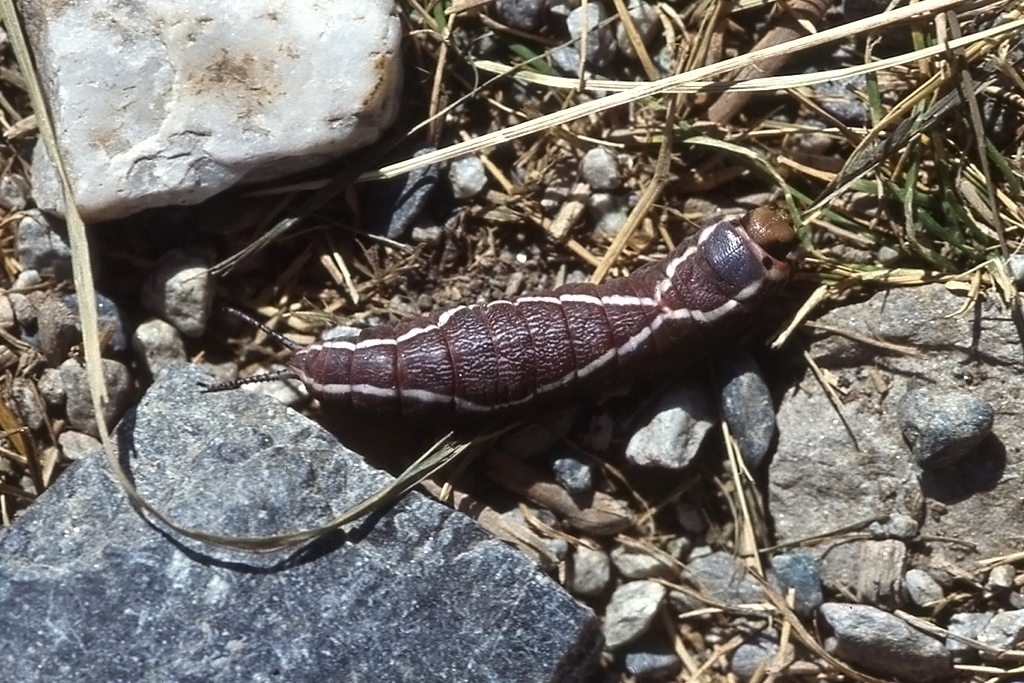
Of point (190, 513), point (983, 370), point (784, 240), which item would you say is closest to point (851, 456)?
point (983, 370)

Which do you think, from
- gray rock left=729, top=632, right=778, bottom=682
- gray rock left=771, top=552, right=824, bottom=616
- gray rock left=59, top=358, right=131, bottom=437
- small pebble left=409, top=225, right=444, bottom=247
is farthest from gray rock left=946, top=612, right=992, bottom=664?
gray rock left=59, top=358, right=131, bottom=437

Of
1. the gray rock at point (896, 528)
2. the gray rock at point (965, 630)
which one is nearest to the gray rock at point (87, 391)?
the gray rock at point (896, 528)

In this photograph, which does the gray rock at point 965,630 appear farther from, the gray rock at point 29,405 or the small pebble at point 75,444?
the gray rock at point 29,405

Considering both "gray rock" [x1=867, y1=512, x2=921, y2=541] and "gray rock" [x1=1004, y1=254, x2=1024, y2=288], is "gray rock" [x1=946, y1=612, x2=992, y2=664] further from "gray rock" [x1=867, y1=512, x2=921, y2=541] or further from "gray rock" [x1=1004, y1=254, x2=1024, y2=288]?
"gray rock" [x1=1004, y1=254, x2=1024, y2=288]

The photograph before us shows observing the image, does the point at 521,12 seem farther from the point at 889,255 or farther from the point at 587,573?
the point at 587,573

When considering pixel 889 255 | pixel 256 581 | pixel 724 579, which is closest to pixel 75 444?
pixel 256 581
